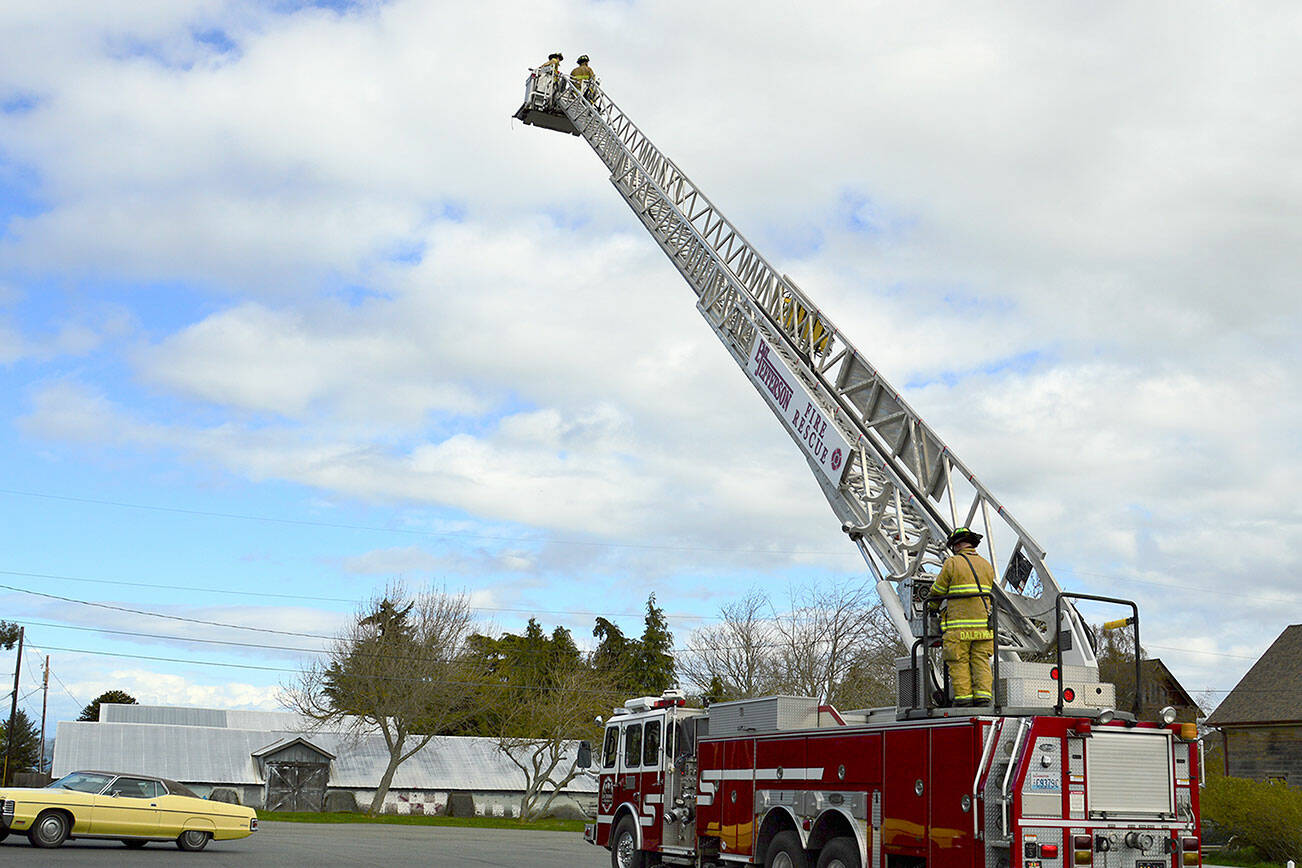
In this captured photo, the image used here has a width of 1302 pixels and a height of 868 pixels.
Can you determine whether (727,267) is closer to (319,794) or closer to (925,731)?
(925,731)

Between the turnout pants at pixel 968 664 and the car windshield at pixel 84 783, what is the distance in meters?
14.5

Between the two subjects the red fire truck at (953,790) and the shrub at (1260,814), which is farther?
the shrub at (1260,814)

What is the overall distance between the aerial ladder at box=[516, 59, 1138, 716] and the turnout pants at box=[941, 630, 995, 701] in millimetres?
139

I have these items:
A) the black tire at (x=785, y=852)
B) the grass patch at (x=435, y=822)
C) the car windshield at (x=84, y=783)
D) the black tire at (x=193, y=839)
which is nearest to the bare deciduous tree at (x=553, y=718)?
the grass patch at (x=435, y=822)

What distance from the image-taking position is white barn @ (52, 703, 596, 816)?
50.9 meters

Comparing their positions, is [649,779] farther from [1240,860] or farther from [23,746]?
[23,746]

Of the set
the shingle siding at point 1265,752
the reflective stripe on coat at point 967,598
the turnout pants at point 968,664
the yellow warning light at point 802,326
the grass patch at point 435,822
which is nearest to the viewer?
the turnout pants at point 968,664

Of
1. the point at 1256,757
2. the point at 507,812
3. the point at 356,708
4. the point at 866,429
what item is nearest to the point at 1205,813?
the point at 1256,757

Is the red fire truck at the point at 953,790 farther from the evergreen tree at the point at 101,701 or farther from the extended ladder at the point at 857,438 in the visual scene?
the evergreen tree at the point at 101,701

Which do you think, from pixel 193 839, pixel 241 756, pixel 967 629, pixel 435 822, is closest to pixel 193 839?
pixel 193 839

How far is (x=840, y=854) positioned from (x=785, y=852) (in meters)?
1.18

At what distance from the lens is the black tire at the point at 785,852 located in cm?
1166

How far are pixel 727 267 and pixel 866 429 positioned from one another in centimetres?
413

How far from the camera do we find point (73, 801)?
18156 millimetres
